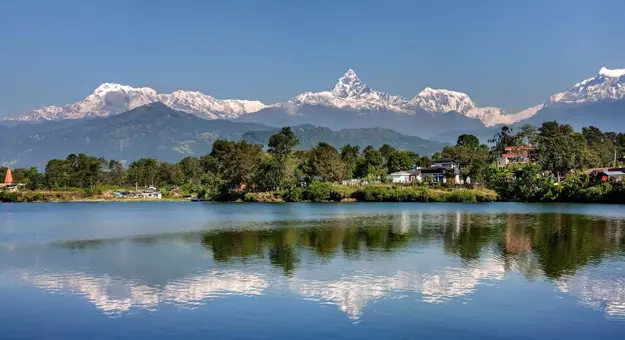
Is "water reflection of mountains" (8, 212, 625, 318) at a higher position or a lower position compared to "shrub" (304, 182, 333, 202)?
lower

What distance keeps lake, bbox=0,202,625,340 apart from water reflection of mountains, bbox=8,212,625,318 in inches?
3.6

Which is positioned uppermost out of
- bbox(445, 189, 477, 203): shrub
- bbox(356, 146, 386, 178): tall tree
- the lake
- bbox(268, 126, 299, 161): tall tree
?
bbox(268, 126, 299, 161): tall tree

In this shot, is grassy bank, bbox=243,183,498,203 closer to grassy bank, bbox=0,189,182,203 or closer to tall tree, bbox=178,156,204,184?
grassy bank, bbox=0,189,182,203

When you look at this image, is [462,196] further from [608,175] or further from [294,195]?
[294,195]

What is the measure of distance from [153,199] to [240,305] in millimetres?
121533

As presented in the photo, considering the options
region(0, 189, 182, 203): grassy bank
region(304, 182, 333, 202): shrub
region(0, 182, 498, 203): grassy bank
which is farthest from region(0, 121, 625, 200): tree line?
region(0, 189, 182, 203): grassy bank

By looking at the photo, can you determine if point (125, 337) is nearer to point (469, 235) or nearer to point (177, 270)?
point (177, 270)

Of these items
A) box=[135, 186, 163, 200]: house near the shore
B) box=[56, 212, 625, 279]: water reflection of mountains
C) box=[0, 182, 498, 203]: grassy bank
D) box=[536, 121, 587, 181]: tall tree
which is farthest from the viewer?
box=[135, 186, 163, 200]: house near the shore

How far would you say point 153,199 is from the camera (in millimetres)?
137625

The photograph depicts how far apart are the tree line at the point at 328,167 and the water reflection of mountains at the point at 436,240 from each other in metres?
47.0

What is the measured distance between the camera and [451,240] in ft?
136

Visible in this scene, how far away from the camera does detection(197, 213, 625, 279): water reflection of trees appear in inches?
1280

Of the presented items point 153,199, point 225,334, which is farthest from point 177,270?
point 153,199

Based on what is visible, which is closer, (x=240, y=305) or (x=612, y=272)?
(x=240, y=305)
